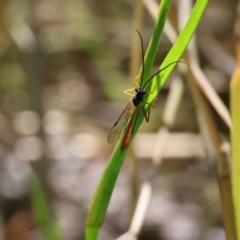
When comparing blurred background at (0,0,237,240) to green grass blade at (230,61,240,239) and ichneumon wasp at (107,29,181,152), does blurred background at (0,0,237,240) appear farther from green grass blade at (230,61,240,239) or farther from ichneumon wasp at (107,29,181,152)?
green grass blade at (230,61,240,239)

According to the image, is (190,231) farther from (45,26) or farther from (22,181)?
(45,26)

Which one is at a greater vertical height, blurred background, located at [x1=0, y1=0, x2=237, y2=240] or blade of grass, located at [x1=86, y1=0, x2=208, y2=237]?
blade of grass, located at [x1=86, y1=0, x2=208, y2=237]

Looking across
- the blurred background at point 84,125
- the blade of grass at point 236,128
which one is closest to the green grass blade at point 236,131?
the blade of grass at point 236,128

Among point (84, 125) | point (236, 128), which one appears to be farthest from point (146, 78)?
point (84, 125)

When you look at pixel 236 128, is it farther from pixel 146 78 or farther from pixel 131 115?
pixel 131 115

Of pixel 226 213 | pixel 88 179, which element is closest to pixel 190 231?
pixel 88 179

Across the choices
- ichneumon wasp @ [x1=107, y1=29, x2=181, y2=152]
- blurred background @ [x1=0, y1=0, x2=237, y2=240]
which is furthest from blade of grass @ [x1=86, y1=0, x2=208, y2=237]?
blurred background @ [x1=0, y1=0, x2=237, y2=240]
